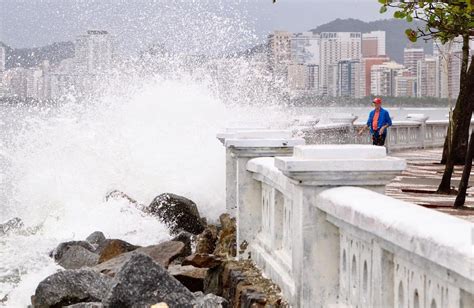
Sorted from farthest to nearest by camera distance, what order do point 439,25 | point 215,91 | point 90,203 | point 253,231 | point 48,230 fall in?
point 215,91 < point 90,203 < point 48,230 < point 439,25 < point 253,231

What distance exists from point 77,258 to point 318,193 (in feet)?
28.9

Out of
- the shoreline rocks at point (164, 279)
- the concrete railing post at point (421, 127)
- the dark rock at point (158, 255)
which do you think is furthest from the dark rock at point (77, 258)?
the concrete railing post at point (421, 127)

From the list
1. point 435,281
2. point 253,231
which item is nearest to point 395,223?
point 435,281

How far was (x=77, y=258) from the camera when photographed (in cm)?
1447

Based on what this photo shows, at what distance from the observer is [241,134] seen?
9828mm

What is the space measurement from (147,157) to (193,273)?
59.1 feet

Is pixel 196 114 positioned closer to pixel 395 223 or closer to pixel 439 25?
pixel 439 25

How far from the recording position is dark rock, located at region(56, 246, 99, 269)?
46.3ft

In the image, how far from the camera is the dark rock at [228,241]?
10.1 meters

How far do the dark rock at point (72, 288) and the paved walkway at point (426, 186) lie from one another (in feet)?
13.4

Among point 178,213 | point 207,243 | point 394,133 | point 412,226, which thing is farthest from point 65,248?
point 394,133

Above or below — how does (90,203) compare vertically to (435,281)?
below

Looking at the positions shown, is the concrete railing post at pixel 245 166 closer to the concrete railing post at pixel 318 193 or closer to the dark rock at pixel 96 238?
the concrete railing post at pixel 318 193

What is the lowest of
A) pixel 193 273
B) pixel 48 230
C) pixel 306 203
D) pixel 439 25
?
pixel 48 230
